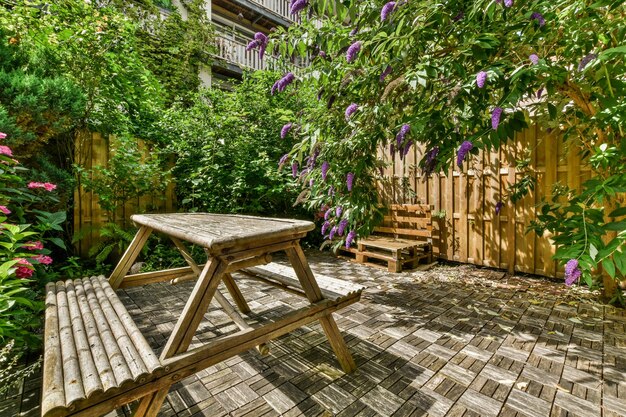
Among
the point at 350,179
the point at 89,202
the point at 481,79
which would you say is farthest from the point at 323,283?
the point at 89,202

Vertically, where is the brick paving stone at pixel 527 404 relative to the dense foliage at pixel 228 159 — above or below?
below

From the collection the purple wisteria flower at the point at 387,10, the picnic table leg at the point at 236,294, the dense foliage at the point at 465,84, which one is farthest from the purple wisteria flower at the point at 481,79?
the picnic table leg at the point at 236,294

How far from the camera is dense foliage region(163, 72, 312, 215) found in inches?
183

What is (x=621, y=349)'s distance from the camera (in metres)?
2.10

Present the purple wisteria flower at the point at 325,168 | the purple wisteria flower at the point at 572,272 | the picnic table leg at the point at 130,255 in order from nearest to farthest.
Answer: the purple wisteria flower at the point at 572,272 < the picnic table leg at the point at 130,255 < the purple wisteria flower at the point at 325,168

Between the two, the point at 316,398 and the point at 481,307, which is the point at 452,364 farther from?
the point at 481,307

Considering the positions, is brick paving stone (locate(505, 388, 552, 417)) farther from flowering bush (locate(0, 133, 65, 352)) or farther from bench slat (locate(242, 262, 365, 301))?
A: flowering bush (locate(0, 133, 65, 352))

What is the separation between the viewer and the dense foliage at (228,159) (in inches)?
183

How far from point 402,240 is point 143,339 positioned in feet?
13.2

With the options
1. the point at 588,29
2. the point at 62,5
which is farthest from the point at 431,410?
the point at 62,5

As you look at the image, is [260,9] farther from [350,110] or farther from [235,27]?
[350,110]

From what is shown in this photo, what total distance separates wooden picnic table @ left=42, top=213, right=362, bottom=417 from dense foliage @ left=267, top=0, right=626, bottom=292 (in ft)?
4.01

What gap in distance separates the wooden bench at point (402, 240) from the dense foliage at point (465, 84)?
1322 mm

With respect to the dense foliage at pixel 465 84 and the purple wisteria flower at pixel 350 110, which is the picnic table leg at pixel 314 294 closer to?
the dense foliage at pixel 465 84
